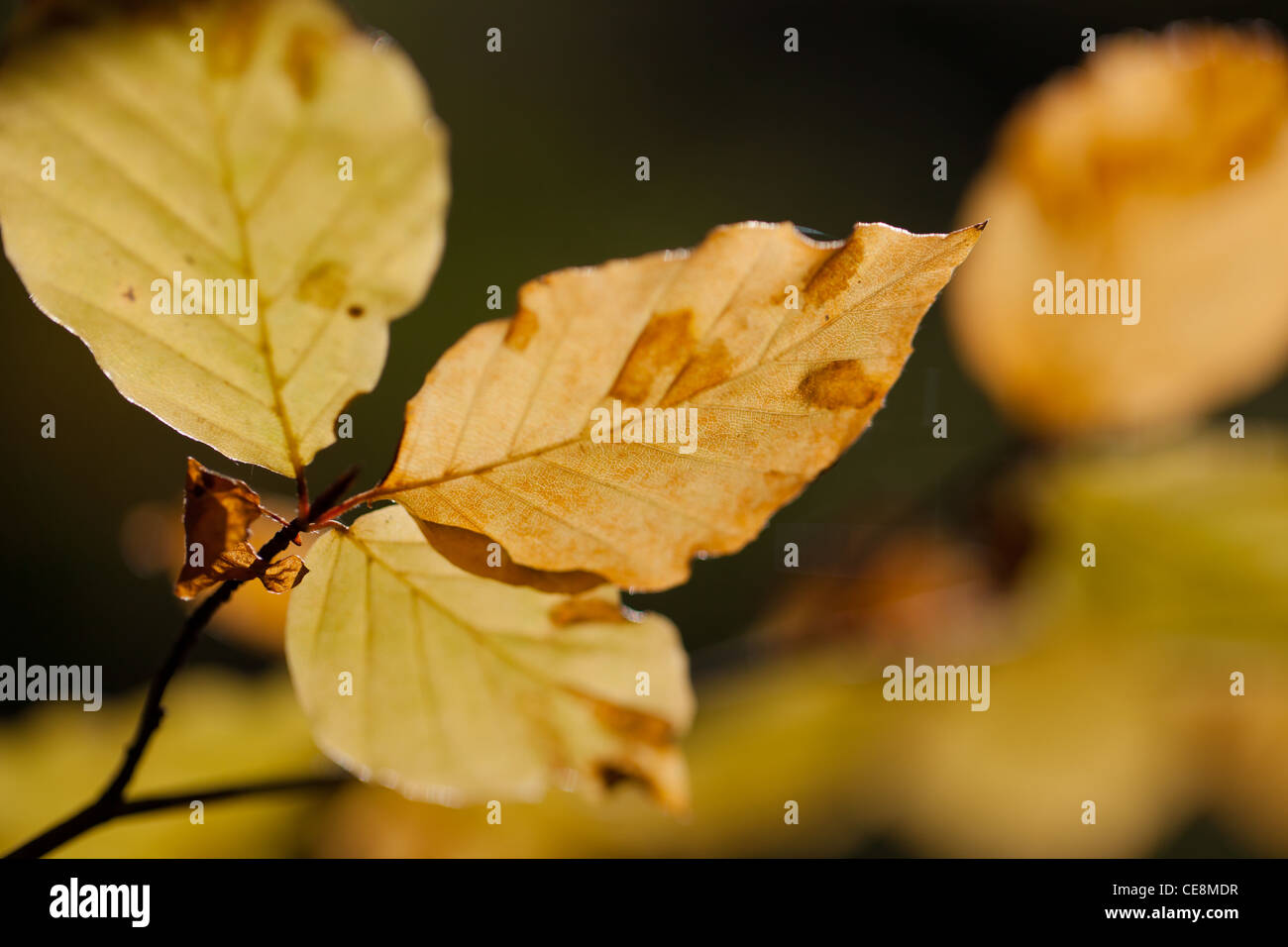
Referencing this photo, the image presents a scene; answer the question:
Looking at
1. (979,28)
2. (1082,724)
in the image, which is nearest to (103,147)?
(1082,724)

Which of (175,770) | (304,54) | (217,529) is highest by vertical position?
(304,54)

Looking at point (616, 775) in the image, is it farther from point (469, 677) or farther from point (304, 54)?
point (304, 54)

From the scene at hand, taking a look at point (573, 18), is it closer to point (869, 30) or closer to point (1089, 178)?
point (869, 30)

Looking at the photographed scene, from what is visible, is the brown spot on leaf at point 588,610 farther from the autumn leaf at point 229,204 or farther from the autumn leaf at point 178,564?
the autumn leaf at point 178,564

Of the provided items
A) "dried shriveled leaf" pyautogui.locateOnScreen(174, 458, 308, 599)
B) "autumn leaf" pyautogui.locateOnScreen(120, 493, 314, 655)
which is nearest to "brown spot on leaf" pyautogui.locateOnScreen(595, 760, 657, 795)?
"dried shriveled leaf" pyautogui.locateOnScreen(174, 458, 308, 599)

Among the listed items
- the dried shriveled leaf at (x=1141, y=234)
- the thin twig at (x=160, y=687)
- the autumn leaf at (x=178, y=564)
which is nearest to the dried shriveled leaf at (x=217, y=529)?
the thin twig at (x=160, y=687)

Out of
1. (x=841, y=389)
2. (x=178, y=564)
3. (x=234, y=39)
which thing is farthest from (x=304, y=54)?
(x=178, y=564)

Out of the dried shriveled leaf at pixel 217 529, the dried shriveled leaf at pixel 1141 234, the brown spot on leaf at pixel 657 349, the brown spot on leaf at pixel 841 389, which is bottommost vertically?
the dried shriveled leaf at pixel 217 529
